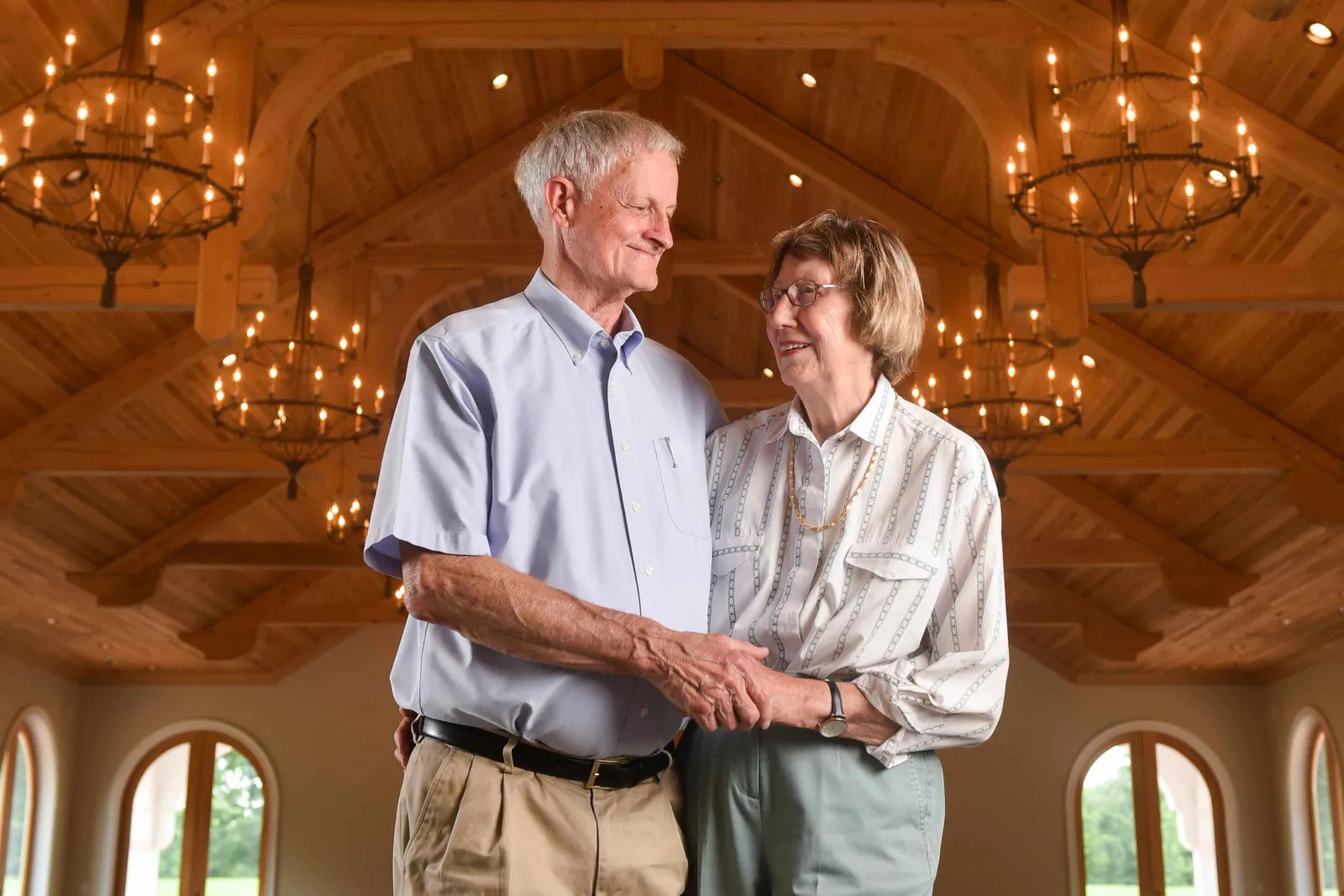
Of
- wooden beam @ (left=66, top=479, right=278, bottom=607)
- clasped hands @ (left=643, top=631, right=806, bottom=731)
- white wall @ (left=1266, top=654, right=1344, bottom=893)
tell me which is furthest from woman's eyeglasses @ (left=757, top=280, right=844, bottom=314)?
white wall @ (left=1266, top=654, right=1344, bottom=893)

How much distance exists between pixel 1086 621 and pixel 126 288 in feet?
32.8

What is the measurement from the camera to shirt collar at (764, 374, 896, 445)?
221 centimetres

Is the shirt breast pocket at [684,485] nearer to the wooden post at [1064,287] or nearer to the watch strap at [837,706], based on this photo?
the watch strap at [837,706]

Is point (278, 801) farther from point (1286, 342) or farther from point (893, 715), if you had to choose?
point (893, 715)

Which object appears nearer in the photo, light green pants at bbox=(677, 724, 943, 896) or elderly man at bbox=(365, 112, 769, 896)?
elderly man at bbox=(365, 112, 769, 896)

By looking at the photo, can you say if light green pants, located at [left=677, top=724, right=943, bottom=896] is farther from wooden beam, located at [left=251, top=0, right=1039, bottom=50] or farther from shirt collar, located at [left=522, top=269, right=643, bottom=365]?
wooden beam, located at [left=251, top=0, right=1039, bottom=50]

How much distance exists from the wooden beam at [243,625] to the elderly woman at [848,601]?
42.6 feet

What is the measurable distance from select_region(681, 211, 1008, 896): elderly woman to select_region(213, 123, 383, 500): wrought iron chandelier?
523 cm

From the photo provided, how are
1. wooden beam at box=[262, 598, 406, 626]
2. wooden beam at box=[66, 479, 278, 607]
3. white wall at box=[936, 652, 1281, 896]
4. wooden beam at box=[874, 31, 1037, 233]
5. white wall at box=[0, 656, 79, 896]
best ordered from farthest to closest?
white wall at box=[936, 652, 1281, 896] → wooden beam at box=[262, 598, 406, 626] → white wall at box=[0, 656, 79, 896] → wooden beam at box=[66, 479, 278, 607] → wooden beam at box=[874, 31, 1037, 233]

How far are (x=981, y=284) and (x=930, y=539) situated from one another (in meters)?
8.23

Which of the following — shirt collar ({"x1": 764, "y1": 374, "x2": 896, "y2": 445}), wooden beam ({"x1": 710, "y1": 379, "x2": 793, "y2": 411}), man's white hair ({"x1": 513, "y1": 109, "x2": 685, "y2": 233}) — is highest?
wooden beam ({"x1": 710, "y1": 379, "x2": 793, "y2": 411})

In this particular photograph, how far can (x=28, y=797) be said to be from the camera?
14.9m

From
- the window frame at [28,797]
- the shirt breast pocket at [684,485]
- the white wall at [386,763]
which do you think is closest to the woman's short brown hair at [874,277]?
the shirt breast pocket at [684,485]

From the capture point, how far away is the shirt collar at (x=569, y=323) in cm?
216
